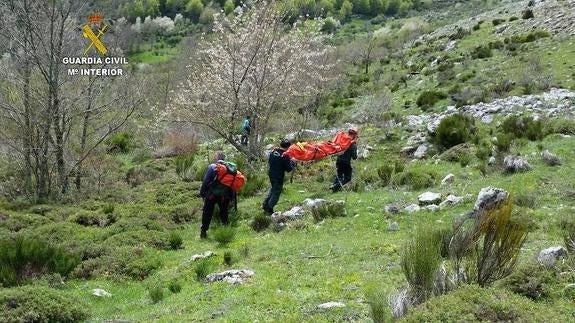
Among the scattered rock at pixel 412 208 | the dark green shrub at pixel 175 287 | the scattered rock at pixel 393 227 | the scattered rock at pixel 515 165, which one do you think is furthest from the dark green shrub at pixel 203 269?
the scattered rock at pixel 515 165

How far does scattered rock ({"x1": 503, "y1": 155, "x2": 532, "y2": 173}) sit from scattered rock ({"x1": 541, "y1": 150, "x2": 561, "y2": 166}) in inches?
18.0

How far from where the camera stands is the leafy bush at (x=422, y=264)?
17.5ft

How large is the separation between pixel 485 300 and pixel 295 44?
55.6 ft

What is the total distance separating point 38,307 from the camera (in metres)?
6.56

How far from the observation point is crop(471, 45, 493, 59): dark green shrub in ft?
86.1

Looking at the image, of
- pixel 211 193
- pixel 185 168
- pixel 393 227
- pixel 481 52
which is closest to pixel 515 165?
pixel 393 227

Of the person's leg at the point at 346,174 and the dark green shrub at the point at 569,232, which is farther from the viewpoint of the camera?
the person's leg at the point at 346,174

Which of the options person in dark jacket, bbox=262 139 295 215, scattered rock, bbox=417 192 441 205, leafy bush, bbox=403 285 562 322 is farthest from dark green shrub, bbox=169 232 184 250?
leafy bush, bbox=403 285 562 322

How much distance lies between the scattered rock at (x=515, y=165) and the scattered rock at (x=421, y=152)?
3356 millimetres

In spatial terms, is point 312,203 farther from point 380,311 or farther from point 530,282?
point 380,311

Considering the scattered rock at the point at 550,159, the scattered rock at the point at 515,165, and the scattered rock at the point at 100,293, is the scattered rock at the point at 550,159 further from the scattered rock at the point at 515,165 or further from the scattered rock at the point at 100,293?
the scattered rock at the point at 100,293

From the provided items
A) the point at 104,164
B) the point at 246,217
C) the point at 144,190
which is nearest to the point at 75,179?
the point at 104,164

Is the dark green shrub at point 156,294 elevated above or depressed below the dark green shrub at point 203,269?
below

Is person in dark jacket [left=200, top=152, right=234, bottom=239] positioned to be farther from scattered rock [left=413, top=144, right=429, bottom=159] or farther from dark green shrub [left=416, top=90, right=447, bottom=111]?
dark green shrub [left=416, top=90, right=447, bottom=111]
